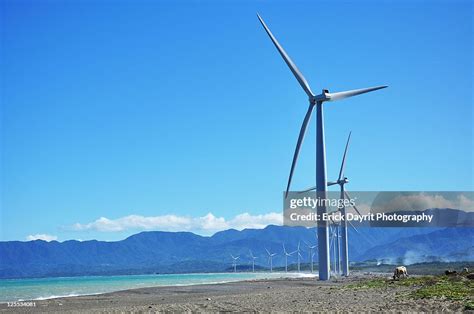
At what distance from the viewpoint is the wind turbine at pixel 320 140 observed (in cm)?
4825

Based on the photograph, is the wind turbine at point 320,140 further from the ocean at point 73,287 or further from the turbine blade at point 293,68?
the ocean at point 73,287

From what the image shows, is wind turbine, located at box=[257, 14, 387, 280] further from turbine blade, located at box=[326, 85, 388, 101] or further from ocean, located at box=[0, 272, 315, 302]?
ocean, located at box=[0, 272, 315, 302]

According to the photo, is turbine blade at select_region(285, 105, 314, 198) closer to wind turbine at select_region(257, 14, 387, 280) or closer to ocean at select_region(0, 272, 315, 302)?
wind turbine at select_region(257, 14, 387, 280)

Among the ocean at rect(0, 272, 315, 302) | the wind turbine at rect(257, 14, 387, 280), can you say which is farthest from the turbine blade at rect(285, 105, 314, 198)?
the ocean at rect(0, 272, 315, 302)

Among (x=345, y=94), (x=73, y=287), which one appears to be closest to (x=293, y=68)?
(x=345, y=94)

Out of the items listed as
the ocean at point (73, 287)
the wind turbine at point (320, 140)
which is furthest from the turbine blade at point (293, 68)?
the ocean at point (73, 287)

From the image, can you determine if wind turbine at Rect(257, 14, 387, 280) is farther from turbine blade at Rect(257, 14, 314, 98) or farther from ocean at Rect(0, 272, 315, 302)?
ocean at Rect(0, 272, 315, 302)

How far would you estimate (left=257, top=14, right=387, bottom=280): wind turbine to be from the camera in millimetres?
48253

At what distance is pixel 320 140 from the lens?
4978 centimetres

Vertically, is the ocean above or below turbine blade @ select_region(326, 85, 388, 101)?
below

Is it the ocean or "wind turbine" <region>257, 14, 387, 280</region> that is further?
the ocean

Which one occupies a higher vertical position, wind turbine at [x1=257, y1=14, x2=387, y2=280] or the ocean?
wind turbine at [x1=257, y1=14, x2=387, y2=280]

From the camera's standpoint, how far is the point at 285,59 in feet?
173

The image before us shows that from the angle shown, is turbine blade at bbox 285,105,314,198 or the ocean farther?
the ocean
